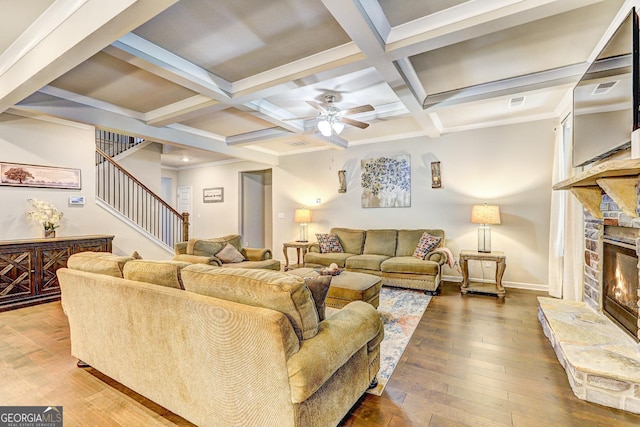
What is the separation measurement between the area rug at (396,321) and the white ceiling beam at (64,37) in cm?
289

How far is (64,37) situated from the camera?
2.18m

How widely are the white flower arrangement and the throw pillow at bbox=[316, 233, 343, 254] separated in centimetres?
407

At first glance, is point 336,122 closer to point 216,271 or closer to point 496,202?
point 216,271

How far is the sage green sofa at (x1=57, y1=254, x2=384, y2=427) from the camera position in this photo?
134 cm

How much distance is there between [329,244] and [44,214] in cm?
431

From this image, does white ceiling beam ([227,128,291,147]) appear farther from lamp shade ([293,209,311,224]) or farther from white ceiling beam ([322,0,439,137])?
white ceiling beam ([322,0,439,137])

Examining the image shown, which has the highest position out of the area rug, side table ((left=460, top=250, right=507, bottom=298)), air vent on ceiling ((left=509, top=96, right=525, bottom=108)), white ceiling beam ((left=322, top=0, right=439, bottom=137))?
air vent on ceiling ((left=509, top=96, right=525, bottom=108))

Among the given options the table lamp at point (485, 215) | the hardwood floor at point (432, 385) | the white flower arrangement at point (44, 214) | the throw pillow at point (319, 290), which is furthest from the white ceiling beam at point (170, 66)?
the table lamp at point (485, 215)

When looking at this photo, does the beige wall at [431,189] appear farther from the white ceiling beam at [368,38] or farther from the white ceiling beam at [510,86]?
the white ceiling beam at [368,38]

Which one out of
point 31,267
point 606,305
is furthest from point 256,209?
point 606,305

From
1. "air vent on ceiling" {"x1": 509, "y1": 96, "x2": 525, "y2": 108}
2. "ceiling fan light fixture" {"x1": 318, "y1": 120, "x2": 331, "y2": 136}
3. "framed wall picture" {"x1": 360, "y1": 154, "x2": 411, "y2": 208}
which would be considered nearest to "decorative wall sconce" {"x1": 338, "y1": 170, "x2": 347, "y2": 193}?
"framed wall picture" {"x1": 360, "y1": 154, "x2": 411, "y2": 208}

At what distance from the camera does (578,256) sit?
3385 mm

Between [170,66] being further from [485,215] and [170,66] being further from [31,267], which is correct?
[485,215]

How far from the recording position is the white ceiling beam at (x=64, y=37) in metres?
1.84
